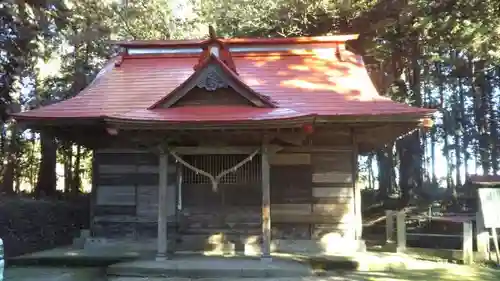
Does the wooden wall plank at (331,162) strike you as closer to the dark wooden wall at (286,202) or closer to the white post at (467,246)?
the dark wooden wall at (286,202)

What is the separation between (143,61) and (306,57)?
14.4 ft

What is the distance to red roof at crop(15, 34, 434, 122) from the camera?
9484 mm

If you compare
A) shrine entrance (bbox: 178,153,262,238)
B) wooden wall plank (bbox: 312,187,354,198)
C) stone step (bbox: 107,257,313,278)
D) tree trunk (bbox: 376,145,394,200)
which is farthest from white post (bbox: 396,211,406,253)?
tree trunk (bbox: 376,145,394,200)

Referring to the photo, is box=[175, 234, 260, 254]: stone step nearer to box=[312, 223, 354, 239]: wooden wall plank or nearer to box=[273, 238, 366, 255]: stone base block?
box=[273, 238, 366, 255]: stone base block

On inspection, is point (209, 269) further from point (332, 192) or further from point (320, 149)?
point (320, 149)

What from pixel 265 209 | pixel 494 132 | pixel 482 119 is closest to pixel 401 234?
pixel 265 209

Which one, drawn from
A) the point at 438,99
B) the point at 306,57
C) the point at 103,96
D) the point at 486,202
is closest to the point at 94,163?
the point at 103,96

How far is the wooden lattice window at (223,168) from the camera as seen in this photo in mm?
10648

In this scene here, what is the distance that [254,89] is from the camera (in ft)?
36.9

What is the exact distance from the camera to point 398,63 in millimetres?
18047

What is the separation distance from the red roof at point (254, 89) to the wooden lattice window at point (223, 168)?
1277mm

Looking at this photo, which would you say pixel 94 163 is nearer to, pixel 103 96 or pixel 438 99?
pixel 103 96

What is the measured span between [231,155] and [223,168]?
0.35m

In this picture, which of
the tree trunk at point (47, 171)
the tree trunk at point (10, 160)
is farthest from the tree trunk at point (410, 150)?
the tree trunk at point (10, 160)
